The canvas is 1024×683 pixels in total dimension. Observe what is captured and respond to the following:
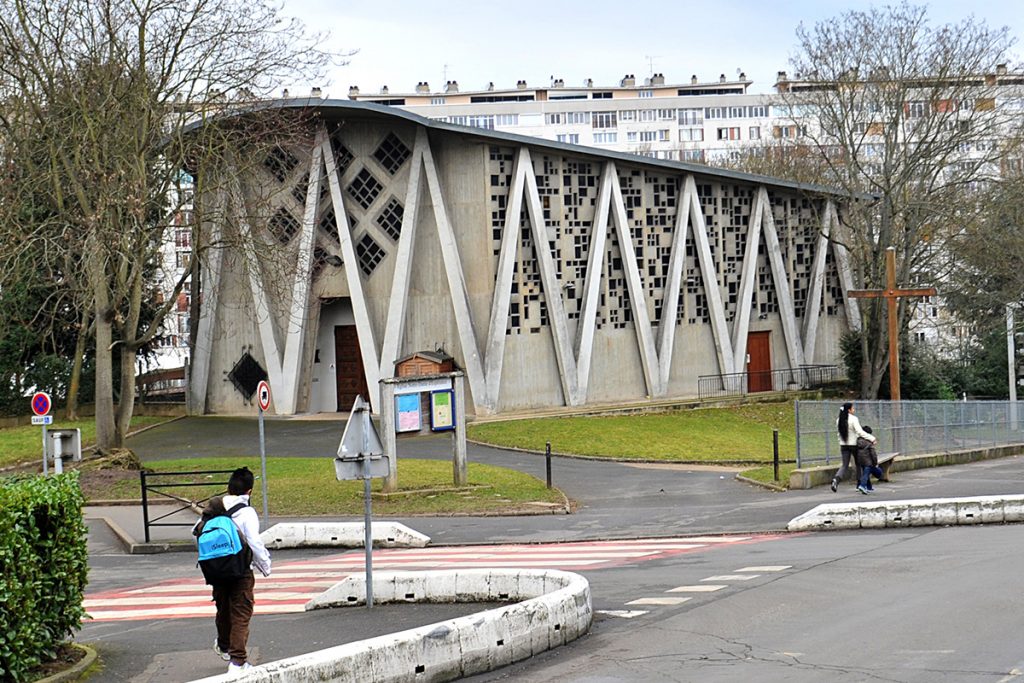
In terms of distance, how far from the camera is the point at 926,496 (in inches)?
983

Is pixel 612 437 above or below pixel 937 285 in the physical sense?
below

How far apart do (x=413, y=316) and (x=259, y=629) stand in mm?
34174

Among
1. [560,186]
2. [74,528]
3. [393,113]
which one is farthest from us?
[560,186]

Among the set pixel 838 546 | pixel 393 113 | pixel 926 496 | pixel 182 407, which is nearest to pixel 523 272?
pixel 393 113

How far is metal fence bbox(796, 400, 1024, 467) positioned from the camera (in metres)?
29.9

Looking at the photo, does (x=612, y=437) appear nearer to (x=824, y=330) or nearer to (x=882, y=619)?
(x=824, y=330)

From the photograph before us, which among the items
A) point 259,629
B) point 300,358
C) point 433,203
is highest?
point 433,203

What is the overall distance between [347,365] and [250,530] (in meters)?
39.3

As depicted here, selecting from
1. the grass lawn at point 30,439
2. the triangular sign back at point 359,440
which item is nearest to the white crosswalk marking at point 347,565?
the triangular sign back at point 359,440

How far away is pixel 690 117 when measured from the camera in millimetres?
119500

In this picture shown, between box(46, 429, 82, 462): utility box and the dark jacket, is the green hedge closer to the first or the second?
box(46, 429, 82, 462): utility box

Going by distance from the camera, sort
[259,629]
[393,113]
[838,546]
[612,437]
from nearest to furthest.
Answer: [259,629], [838,546], [612,437], [393,113]

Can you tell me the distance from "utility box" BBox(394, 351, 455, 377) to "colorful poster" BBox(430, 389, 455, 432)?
59.2 ft

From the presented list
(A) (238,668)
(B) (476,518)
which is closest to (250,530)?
(A) (238,668)
